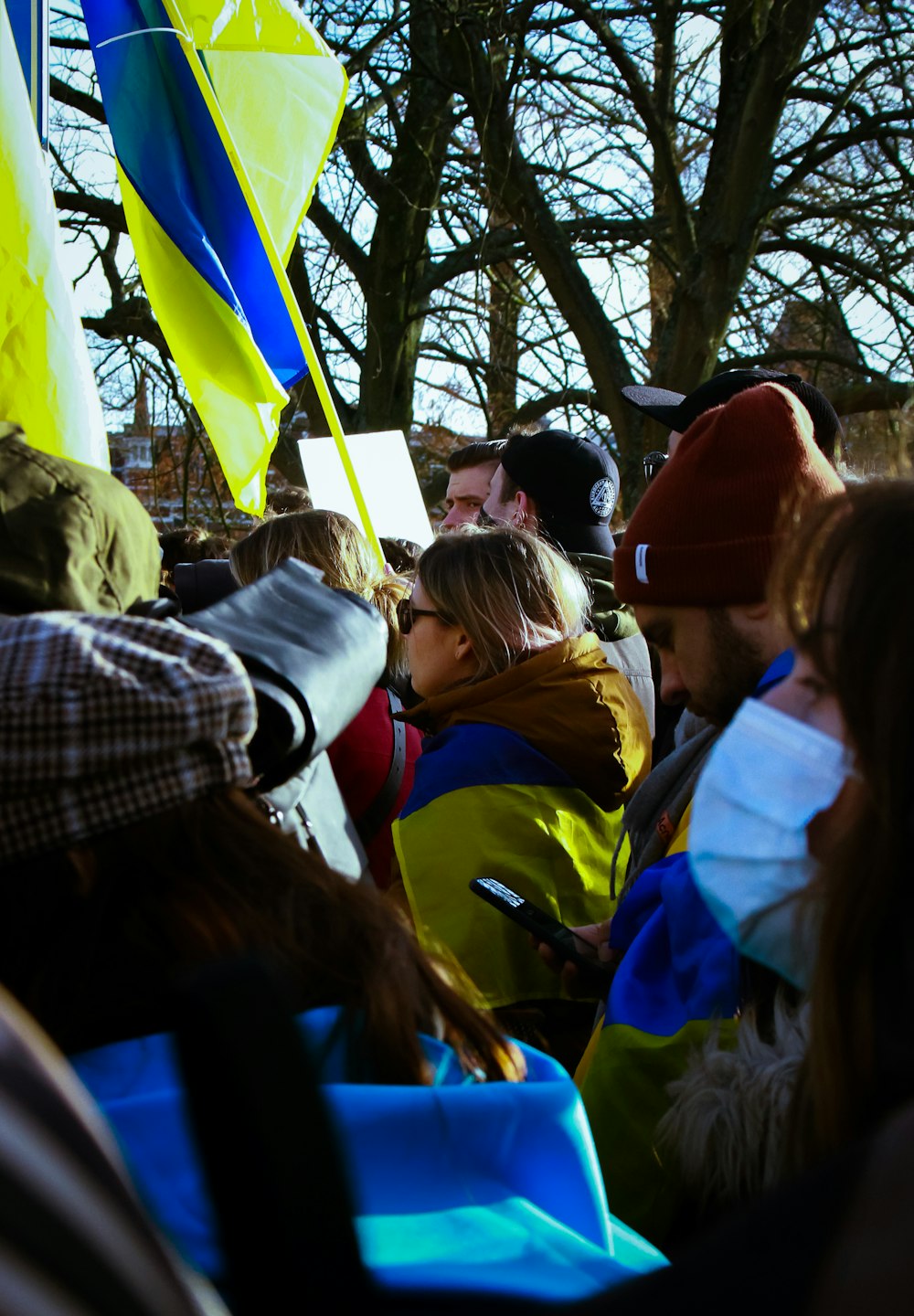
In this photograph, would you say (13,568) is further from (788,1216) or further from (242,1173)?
(788,1216)

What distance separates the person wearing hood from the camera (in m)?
1.16

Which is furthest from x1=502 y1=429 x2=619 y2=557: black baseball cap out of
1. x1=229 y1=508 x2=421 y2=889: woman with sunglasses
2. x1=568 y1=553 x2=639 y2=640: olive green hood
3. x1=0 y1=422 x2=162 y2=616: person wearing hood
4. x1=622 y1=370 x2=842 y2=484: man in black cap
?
x1=0 y1=422 x2=162 y2=616: person wearing hood

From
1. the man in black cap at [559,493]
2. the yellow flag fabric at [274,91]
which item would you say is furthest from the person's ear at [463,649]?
the yellow flag fabric at [274,91]

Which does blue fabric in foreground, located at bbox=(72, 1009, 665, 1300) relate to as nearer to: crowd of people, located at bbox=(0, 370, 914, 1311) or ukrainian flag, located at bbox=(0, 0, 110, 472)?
crowd of people, located at bbox=(0, 370, 914, 1311)

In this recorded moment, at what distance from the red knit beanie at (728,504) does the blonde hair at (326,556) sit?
39.4 inches

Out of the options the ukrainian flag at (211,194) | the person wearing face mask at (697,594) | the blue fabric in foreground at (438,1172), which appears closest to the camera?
→ the blue fabric in foreground at (438,1172)

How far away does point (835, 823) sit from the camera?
91 cm

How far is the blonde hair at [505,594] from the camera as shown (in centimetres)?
239

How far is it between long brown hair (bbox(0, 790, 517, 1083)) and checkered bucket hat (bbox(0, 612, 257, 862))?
4 cm

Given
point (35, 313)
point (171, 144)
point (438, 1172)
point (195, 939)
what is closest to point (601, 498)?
point (171, 144)

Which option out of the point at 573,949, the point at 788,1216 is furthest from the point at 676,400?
the point at 788,1216

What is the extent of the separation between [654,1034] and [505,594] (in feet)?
3.52

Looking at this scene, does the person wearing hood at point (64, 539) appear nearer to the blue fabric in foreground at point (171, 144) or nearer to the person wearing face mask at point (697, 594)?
the person wearing face mask at point (697, 594)

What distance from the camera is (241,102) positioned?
3.53 meters
